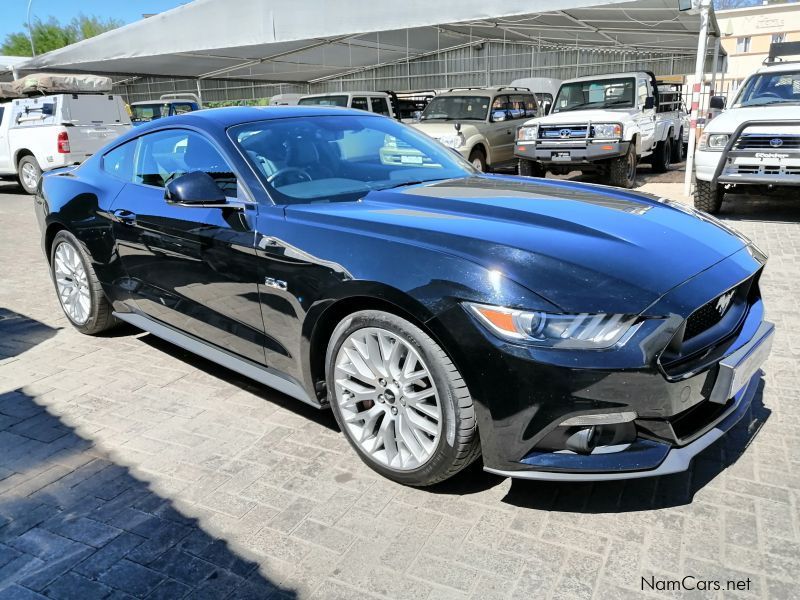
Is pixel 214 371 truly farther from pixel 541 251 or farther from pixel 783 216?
pixel 783 216

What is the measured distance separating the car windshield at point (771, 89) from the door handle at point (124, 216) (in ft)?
26.8

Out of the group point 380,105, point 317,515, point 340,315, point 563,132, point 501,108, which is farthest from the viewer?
point 380,105

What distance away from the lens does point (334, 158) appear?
3.48 m

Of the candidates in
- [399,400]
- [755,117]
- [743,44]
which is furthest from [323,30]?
[743,44]

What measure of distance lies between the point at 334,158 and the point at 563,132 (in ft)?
27.8

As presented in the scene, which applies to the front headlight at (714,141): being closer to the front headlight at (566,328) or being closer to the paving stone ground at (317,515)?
the paving stone ground at (317,515)

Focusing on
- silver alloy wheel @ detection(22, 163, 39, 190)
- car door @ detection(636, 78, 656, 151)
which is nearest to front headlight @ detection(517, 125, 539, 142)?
car door @ detection(636, 78, 656, 151)

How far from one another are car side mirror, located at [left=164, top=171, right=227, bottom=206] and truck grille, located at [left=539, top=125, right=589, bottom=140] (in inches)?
353

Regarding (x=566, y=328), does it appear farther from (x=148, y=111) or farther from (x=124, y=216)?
(x=148, y=111)

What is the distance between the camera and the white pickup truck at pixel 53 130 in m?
12.9

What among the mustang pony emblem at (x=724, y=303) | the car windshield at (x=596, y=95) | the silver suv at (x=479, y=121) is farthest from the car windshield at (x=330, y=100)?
the mustang pony emblem at (x=724, y=303)

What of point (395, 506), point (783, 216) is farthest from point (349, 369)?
point (783, 216)

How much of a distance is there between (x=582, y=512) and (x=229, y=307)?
195cm

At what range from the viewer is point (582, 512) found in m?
2.54
